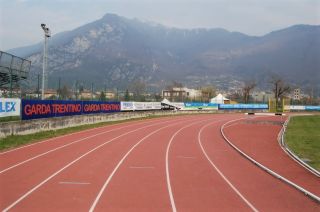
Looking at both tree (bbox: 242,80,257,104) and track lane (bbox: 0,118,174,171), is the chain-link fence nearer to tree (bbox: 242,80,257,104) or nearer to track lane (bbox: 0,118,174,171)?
track lane (bbox: 0,118,174,171)

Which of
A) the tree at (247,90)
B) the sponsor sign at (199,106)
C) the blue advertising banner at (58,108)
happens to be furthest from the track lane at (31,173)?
the tree at (247,90)

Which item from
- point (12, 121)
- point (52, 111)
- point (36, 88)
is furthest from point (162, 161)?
point (36, 88)

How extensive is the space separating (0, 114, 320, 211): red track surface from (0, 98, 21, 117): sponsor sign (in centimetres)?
221

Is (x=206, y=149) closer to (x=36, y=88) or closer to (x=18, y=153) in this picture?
(x=18, y=153)

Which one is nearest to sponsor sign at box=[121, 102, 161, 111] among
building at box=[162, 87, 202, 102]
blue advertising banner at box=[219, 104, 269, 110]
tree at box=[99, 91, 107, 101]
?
tree at box=[99, 91, 107, 101]

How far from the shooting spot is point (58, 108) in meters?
28.3

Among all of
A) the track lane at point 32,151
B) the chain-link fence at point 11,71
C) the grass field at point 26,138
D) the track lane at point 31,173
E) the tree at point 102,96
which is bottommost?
the track lane at point 31,173

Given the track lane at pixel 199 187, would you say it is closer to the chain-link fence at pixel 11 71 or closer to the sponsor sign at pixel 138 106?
the chain-link fence at pixel 11 71

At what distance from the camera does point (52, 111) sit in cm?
2719

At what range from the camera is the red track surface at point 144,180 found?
32.8ft

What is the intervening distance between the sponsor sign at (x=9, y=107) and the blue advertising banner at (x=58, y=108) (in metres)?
0.60

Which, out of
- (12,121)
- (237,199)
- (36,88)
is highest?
(36,88)

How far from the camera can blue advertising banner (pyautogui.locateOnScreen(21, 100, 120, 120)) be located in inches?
920

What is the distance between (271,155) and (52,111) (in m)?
14.1
